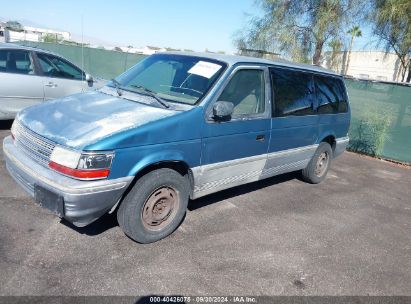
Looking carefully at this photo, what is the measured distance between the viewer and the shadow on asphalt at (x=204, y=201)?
12.7 feet

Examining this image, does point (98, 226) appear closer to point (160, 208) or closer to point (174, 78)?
point (160, 208)

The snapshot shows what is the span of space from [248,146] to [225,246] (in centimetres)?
125

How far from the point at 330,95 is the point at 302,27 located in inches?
320

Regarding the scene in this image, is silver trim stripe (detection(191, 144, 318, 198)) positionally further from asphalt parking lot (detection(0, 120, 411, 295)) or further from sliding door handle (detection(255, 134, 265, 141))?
asphalt parking lot (detection(0, 120, 411, 295))

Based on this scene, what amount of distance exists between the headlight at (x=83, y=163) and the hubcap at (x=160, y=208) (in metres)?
0.66

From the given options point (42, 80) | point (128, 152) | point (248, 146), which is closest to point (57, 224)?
point (128, 152)

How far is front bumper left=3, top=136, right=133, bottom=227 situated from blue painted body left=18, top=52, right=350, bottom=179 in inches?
5.4

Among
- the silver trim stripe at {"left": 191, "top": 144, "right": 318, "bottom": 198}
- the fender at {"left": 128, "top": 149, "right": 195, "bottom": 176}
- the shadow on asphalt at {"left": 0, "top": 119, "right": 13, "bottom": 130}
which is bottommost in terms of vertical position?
the shadow on asphalt at {"left": 0, "top": 119, "right": 13, "bottom": 130}

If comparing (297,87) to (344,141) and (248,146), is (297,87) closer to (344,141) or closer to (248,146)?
(248,146)

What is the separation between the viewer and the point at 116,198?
10.9 ft

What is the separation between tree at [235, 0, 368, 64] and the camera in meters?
12.5

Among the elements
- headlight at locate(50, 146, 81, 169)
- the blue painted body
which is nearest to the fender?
the blue painted body

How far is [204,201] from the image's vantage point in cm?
495

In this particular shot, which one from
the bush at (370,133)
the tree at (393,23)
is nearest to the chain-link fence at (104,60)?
the bush at (370,133)
